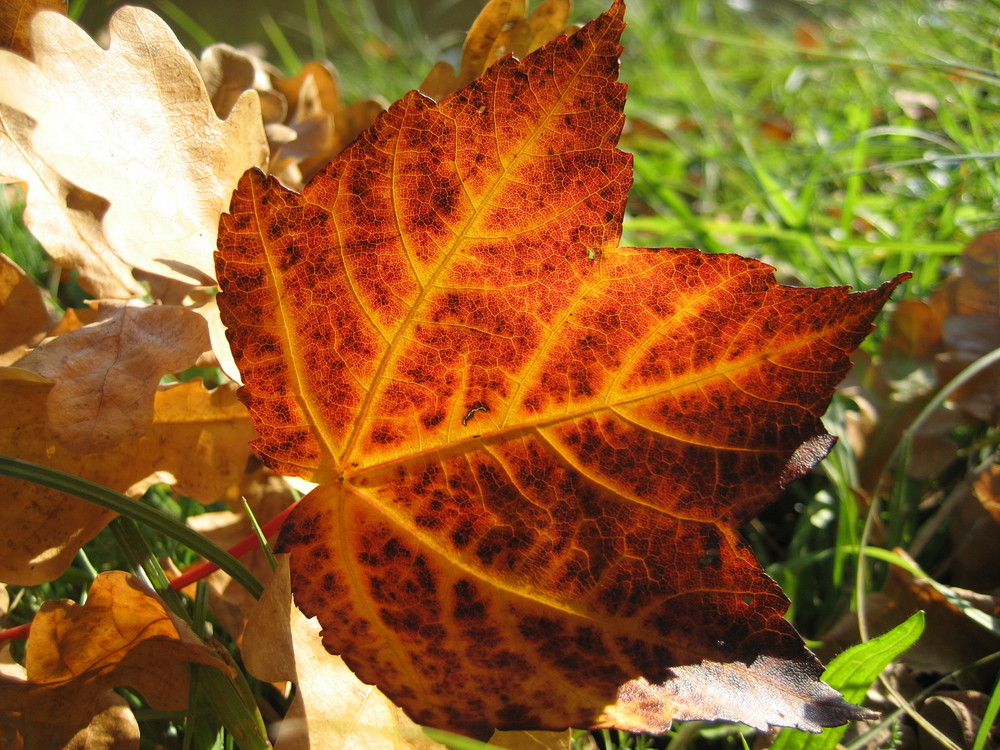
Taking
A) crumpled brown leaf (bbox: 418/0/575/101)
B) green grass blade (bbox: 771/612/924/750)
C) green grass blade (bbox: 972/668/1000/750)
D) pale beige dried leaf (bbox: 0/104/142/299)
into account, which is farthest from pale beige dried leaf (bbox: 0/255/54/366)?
green grass blade (bbox: 972/668/1000/750)

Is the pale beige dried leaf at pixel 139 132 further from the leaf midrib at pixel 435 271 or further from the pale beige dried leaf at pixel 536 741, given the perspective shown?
the pale beige dried leaf at pixel 536 741

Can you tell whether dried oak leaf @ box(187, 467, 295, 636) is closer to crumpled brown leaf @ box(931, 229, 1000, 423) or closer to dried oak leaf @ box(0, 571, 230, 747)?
dried oak leaf @ box(0, 571, 230, 747)

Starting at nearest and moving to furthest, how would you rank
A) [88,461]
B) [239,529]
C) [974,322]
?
[88,461] < [239,529] < [974,322]

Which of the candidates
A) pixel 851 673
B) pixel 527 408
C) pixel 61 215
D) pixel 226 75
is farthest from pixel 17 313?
pixel 851 673

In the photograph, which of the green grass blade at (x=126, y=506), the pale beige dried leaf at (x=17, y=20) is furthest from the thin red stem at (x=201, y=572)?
the pale beige dried leaf at (x=17, y=20)

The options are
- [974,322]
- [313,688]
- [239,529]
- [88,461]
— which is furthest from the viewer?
[974,322]

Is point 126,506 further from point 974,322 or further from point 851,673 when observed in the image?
point 974,322
